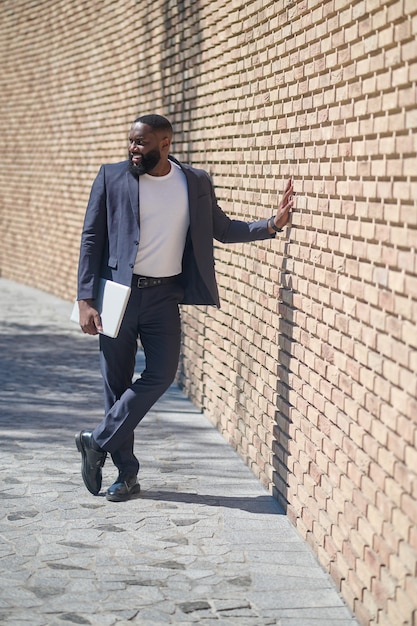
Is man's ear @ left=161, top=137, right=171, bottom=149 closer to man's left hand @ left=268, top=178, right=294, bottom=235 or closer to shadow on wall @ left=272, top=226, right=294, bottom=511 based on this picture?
man's left hand @ left=268, top=178, right=294, bottom=235

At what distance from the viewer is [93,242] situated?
6.07 m

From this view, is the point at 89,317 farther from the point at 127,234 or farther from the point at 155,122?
the point at 155,122

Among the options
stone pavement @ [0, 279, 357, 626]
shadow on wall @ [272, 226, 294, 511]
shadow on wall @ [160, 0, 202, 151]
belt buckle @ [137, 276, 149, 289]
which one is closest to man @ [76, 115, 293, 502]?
belt buckle @ [137, 276, 149, 289]

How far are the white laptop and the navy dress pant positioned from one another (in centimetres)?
15

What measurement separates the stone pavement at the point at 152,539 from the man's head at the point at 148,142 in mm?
1667

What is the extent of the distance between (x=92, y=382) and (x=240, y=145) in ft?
9.93

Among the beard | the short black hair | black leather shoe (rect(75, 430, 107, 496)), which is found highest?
the short black hair

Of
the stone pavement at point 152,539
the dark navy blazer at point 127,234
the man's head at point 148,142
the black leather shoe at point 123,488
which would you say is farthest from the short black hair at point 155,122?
the stone pavement at point 152,539

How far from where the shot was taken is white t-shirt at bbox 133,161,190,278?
6.07 metres

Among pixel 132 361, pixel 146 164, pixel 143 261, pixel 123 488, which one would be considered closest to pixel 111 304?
pixel 143 261

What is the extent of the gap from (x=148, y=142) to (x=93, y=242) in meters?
0.56

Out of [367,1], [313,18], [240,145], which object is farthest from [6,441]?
[367,1]

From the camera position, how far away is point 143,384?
6.17m

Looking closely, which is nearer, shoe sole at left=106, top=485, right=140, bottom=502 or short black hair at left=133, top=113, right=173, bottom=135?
short black hair at left=133, top=113, right=173, bottom=135
